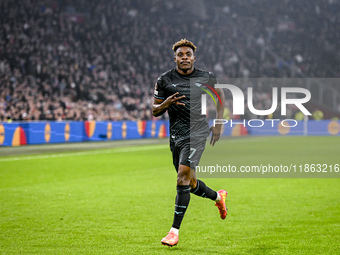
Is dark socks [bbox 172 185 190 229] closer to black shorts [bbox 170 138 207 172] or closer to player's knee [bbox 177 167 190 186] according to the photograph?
player's knee [bbox 177 167 190 186]

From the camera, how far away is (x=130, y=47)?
38.2 meters

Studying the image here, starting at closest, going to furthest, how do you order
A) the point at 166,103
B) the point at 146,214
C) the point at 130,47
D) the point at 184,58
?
the point at 166,103
the point at 184,58
the point at 146,214
the point at 130,47

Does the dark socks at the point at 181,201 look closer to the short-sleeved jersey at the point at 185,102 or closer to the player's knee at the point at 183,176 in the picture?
the player's knee at the point at 183,176

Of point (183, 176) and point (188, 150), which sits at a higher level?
point (188, 150)

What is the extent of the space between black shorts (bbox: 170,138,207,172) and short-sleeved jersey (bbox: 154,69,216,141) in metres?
0.06

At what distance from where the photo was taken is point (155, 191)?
1134 centimetres

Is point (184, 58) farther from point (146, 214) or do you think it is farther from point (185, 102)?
point (146, 214)

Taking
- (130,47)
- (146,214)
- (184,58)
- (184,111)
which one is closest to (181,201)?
(184,111)

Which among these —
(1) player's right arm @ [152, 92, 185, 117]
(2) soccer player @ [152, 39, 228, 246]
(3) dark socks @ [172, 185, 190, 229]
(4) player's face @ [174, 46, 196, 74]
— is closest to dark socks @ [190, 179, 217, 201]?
(2) soccer player @ [152, 39, 228, 246]

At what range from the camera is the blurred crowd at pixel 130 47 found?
94.7 feet

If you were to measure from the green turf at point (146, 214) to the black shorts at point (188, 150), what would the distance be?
0.96 metres

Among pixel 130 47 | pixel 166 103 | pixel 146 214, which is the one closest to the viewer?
pixel 166 103

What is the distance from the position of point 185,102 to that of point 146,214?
2633 mm

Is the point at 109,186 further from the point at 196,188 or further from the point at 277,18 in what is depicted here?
the point at 277,18
